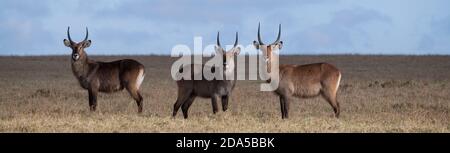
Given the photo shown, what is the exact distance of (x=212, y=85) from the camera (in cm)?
1439

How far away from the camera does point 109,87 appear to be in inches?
645

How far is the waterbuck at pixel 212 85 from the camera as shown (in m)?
14.3

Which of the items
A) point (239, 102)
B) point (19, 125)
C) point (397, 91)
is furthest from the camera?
A: point (397, 91)

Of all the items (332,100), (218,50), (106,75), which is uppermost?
(218,50)

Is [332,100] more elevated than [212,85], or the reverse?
[212,85]

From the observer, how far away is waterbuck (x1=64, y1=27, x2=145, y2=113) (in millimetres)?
16219

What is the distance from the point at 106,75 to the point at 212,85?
303 cm

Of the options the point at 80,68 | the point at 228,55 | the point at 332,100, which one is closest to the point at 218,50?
the point at 228,55

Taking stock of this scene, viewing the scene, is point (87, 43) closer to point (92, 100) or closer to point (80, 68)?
point (80, 68)

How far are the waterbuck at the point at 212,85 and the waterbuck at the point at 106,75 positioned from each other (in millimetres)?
1620

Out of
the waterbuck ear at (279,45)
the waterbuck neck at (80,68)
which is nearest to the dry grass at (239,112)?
the waterbuck neck at (80,68)
